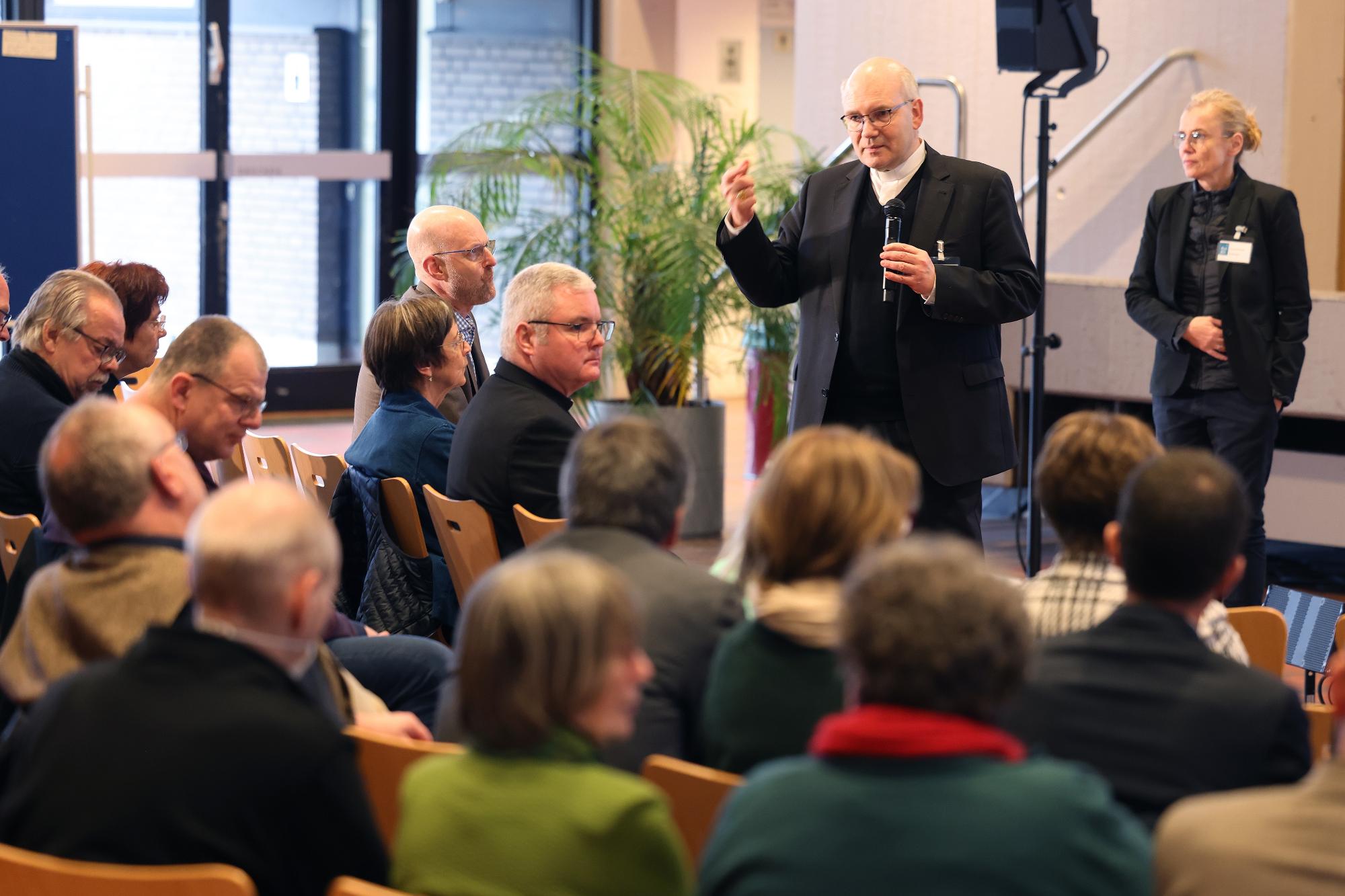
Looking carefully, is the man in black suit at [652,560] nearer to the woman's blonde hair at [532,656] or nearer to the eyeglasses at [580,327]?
the woman's blonde hair at [532,656]

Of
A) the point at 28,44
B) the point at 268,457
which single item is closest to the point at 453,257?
the point at 268,457

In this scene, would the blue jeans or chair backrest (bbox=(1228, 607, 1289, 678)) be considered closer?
chair backrest (bbox=(1228, 607, 1289, 678))

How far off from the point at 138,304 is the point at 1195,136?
306 centimetres

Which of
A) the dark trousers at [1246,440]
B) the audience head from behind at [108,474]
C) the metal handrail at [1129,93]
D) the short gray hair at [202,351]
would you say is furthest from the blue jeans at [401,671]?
the metal handrail at [1129,93]

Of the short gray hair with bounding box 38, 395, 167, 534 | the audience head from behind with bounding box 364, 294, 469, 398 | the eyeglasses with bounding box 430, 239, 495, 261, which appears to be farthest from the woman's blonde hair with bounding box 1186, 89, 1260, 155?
the short gray hair with bounding box 38, 395, 167, 534

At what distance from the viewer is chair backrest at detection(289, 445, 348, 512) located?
3.79 m

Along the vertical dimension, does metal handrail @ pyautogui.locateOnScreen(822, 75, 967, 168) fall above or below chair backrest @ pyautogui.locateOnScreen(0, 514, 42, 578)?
above

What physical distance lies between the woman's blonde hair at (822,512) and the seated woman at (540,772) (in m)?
0.39

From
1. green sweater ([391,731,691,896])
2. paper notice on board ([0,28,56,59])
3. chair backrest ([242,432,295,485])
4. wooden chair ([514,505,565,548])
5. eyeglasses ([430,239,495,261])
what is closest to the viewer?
green sweater ([391,731,691,896])

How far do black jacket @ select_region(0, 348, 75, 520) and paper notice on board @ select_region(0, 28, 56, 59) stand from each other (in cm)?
319

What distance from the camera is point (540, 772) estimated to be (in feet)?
4.95

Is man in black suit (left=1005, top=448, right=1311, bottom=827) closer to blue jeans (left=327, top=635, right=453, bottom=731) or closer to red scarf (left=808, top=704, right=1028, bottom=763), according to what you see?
red scarf (left=808, top=704, right=1028, bottom=763)

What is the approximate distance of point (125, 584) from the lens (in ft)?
6.95

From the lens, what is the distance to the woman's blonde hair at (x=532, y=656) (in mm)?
1523
